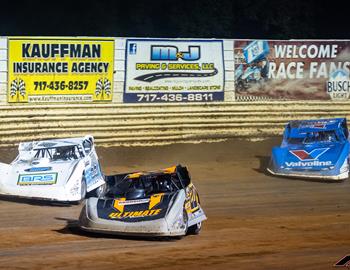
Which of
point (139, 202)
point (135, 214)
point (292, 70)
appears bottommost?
point (135, 214)

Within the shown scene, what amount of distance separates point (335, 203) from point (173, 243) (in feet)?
20.3

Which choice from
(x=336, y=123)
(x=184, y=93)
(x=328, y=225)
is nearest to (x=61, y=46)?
(x=184, y=93)

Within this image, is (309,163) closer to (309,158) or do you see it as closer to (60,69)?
(309,158)

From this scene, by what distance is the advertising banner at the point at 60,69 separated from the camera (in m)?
21.5

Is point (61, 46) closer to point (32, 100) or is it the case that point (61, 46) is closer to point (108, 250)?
point (32, 100)

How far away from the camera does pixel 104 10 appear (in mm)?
32312

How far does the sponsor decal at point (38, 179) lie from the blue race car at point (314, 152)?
21.1ft

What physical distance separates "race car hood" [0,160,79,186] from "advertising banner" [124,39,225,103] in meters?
5.72

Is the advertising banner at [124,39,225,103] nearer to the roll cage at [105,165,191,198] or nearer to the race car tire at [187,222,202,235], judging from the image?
the roll cage at [105,165,191,198]


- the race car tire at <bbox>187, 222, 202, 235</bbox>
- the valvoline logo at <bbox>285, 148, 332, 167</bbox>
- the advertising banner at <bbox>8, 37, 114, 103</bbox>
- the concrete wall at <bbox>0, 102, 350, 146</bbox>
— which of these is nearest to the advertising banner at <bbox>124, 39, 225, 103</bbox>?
the concrete wall at <bbox>0, 102, 350, 146</bbox>

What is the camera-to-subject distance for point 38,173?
1719 centimetres

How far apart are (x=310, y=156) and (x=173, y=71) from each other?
4.63m

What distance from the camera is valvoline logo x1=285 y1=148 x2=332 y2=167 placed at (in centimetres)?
2080

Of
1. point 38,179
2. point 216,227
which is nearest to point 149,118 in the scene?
point 38,179
